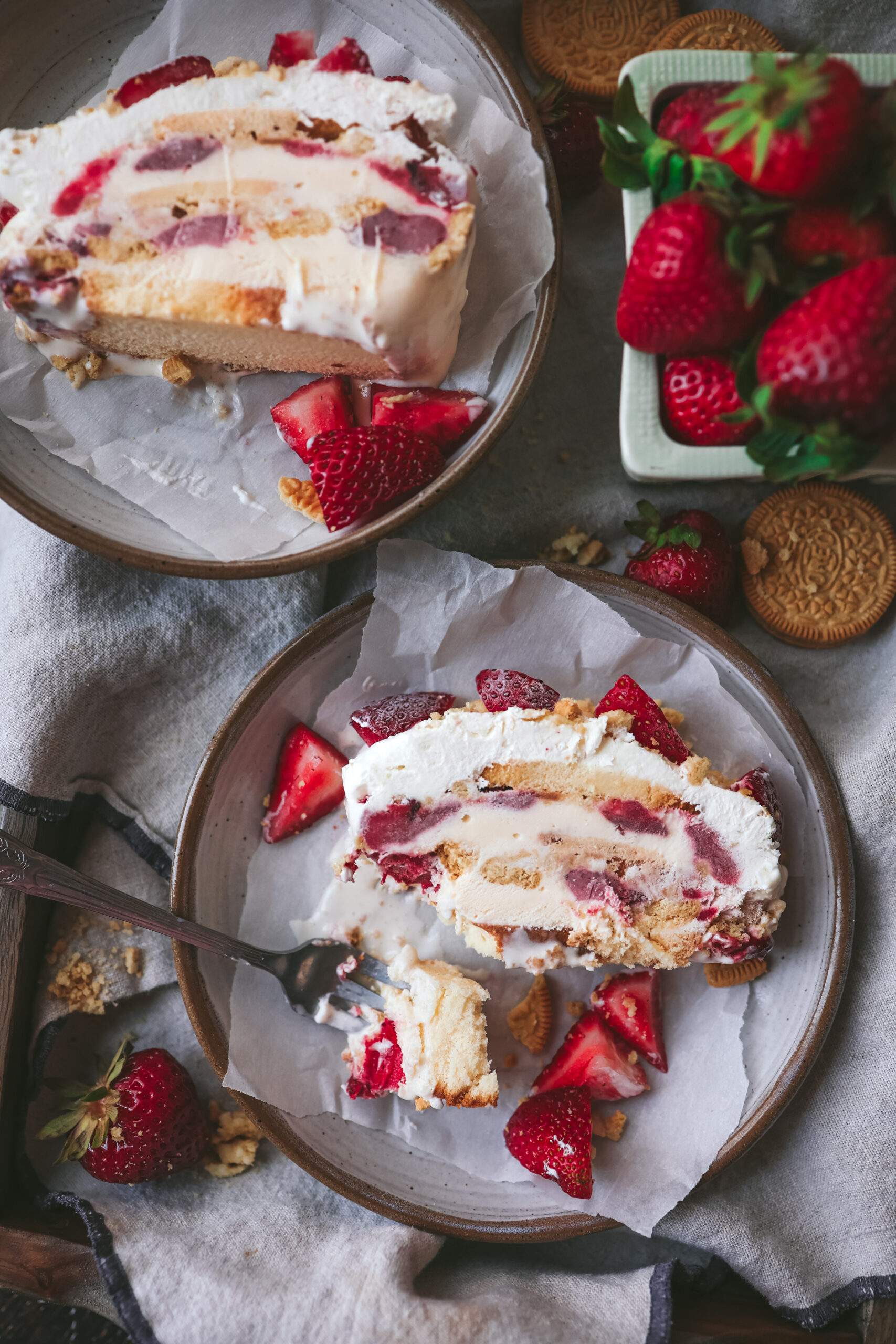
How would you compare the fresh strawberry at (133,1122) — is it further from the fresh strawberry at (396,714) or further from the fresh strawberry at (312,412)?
the fresh strawberry at (312,412)

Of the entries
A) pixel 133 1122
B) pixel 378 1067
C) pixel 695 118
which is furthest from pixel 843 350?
pixel 133 1122

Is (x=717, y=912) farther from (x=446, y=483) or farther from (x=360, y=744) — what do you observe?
(x=446, y=483)

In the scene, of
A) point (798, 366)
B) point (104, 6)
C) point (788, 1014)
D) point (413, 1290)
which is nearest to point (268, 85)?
point (104, 6)

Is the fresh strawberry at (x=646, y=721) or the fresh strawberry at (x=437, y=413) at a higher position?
the fresh strawberry at (x=437, y=413)

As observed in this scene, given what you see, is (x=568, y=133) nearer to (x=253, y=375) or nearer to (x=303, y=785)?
(x=253, y=375)

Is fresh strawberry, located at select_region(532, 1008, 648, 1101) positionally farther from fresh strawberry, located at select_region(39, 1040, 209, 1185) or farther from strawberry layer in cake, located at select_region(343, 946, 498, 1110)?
fresh strawberry, located at select_region(39, 1040, 209, 1185)

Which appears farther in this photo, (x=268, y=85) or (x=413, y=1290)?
(x=413, y=1290)

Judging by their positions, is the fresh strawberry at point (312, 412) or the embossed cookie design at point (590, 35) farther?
the embossed cookie design at point (590, 35)

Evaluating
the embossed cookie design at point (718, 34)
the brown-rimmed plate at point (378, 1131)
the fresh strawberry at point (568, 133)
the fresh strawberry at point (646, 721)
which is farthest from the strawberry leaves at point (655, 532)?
the embossed cookie design at point (718, 34)
